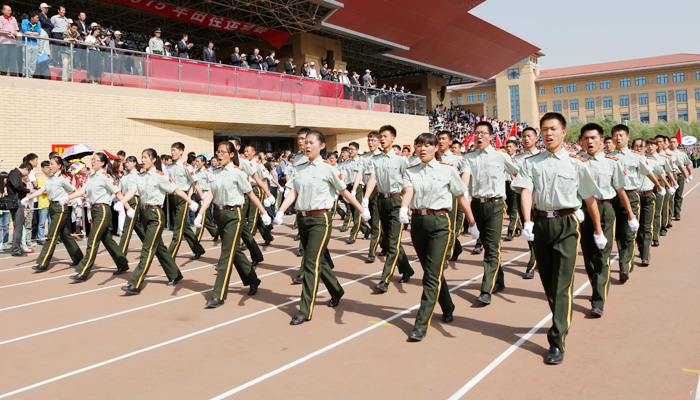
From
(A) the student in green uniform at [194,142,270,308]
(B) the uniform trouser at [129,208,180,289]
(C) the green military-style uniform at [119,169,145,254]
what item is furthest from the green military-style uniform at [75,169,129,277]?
(A) the student in green uniform at [194,142,270,308]

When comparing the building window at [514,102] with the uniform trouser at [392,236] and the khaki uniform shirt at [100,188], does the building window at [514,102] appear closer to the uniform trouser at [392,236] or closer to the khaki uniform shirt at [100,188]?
the uniform trouser at [392,236]

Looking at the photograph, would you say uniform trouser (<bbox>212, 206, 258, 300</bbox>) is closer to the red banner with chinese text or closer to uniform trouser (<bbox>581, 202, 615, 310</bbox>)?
uniform trouser (<bbox>581, 202, 615, 310</bbox>)

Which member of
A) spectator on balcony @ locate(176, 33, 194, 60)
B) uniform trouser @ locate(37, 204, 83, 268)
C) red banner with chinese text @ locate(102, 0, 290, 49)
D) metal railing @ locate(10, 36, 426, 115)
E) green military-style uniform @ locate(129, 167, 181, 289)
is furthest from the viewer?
red banner with chinese text @ locate(102, 0, 290, 49)

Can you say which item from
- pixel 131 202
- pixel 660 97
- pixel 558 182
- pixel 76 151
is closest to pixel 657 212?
pixel 558 182

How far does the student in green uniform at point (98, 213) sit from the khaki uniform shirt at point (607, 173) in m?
7.29

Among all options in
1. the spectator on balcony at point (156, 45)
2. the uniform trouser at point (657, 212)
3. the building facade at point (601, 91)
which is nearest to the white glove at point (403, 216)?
the uniform trouser at point (657, 212)

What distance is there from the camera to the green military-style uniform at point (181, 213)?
919 centimetres

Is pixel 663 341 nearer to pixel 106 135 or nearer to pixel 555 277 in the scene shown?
pixel 555 277

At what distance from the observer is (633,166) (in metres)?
8.38

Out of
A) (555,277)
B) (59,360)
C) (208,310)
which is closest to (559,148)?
(555,277)

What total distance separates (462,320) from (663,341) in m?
1.96

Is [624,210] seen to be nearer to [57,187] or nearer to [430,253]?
[430,253]

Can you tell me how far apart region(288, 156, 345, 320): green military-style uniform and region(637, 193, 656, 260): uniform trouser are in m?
5.44

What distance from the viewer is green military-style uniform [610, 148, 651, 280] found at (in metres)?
7.50
